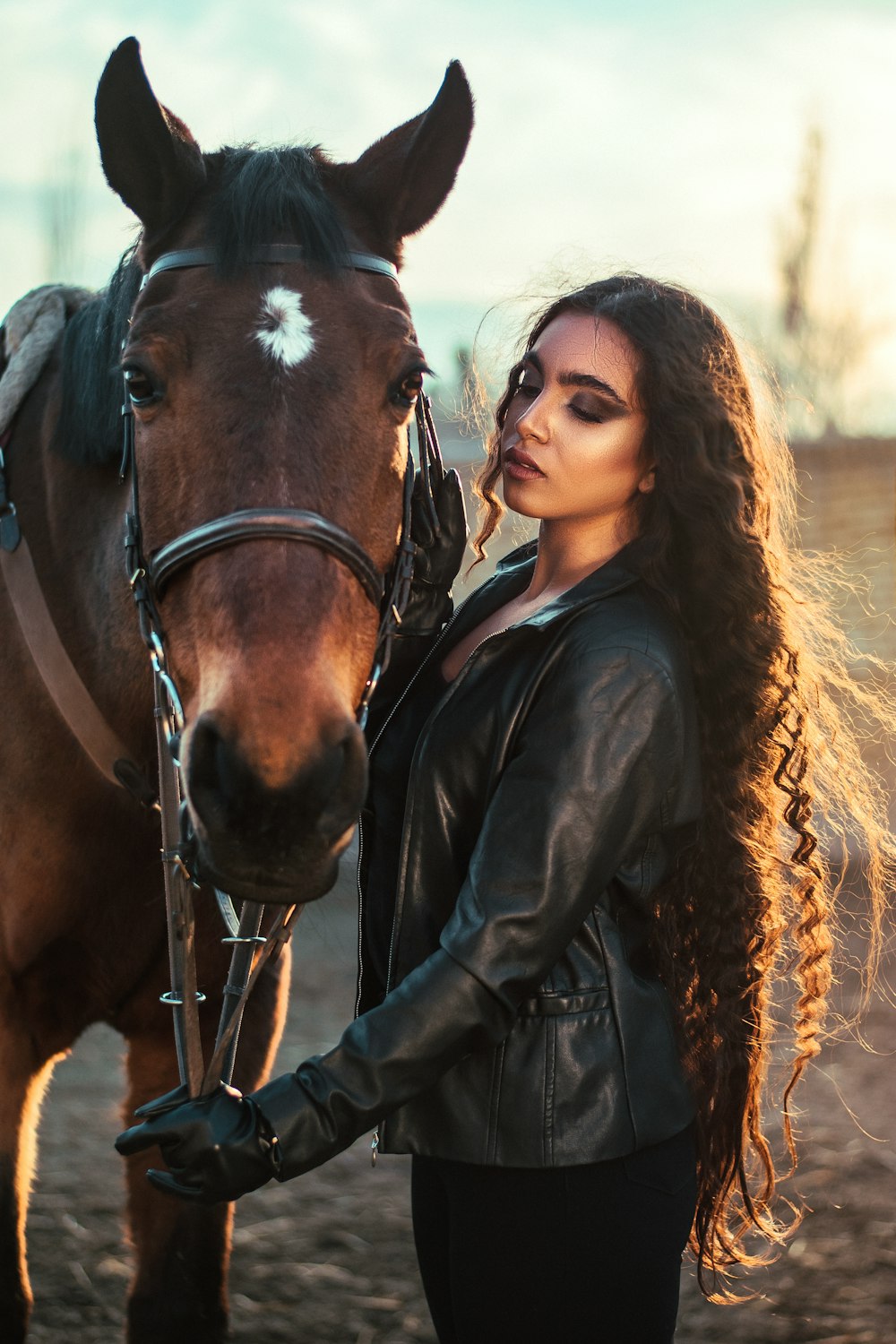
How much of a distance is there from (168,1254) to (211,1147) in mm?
1386

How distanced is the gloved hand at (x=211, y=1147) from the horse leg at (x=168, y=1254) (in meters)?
1.21

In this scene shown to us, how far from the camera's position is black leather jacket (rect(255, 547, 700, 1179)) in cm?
150

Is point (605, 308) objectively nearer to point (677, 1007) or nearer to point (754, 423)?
point (754, 423)

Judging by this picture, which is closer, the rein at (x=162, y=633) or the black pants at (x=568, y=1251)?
the rein at (x=162, y=633)

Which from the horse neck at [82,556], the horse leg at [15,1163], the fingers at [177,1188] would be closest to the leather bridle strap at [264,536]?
the horse neck at [82,556]

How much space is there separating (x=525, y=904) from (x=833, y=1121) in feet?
11.7

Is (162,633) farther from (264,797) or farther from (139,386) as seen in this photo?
(264,797)

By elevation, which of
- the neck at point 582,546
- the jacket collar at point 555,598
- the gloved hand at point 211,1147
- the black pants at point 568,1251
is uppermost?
the neck at point 582,546

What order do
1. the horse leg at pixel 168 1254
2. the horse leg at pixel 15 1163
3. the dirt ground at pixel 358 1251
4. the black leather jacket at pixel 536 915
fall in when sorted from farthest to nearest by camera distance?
the dirt ground at pixel 358 1251
the horse leg at pixel 168 1254
the horse leg at pixel 15 1163
the black leather jacket at pixel 536 915

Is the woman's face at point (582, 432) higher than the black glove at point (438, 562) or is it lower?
higher

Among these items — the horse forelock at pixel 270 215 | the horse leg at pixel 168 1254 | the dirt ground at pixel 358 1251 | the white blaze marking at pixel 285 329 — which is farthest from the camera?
the dirt ground at pixel 358 1251

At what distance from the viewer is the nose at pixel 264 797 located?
1376 millimetres

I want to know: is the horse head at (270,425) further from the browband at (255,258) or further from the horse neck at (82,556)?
the horse neck at (82,556)

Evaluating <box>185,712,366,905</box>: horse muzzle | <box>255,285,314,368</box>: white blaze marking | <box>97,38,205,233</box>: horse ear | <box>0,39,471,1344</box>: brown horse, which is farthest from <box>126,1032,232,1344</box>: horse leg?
<box>97,38,205,233</box>: horse ear
